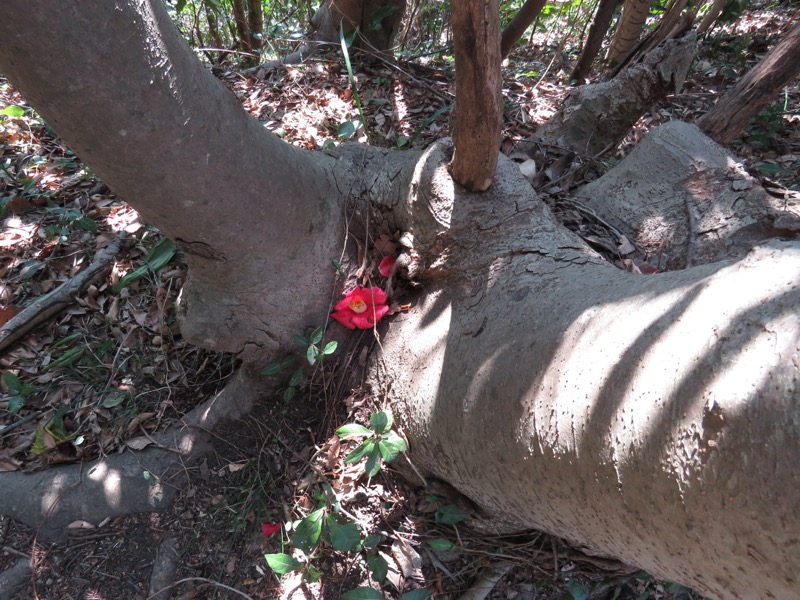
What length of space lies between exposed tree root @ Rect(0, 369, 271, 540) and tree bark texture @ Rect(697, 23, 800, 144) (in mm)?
2173

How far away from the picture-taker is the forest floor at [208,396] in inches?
75.4

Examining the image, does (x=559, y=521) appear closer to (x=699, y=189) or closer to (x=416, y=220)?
(x=416, y=220)

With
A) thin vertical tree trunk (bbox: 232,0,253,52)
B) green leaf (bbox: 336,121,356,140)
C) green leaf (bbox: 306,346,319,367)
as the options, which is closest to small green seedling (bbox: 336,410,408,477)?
green leaf (bbox: 306,346,319,367)

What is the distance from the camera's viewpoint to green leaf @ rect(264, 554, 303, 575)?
162 centimetres

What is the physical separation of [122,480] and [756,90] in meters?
3.02

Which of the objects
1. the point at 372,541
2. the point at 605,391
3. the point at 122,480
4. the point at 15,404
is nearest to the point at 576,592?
the point at 372,541

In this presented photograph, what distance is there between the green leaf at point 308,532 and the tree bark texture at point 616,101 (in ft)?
6.51

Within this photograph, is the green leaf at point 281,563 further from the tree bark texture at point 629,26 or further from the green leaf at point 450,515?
the tree bark texture at point 629,26

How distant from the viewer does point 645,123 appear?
341 centimetres

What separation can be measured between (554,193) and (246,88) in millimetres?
2191

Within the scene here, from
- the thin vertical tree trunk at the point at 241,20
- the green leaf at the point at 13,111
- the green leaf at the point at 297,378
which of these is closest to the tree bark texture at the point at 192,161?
the green leaf at the point at 297,378

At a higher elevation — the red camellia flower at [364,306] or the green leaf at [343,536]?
the red camellia flower at [364,306]

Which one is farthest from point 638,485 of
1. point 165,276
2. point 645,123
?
point 645,123

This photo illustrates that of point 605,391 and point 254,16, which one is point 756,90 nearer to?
point 605,391
